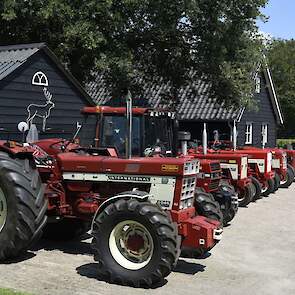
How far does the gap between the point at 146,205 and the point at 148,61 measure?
16.3m

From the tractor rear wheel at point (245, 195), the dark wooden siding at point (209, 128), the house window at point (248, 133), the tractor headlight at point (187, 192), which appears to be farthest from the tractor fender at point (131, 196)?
the house window at point (248, 133)

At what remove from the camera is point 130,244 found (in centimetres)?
632

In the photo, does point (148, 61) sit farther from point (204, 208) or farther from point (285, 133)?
point (285, 133)

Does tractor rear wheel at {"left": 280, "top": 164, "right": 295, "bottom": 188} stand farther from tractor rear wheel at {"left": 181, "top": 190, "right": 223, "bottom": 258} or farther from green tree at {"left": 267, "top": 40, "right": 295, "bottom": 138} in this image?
green tree at {"left": 267, "top": 40, "right": 295, "bottom": 138}

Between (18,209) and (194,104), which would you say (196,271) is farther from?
(194,104)

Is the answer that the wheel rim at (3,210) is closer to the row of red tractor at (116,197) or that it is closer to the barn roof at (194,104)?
the row of red tractor at (116,197)

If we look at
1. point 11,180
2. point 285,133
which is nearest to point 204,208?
point 11,180

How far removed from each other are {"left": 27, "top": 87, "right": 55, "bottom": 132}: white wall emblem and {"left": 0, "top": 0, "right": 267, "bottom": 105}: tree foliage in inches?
157

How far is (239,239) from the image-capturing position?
917cm

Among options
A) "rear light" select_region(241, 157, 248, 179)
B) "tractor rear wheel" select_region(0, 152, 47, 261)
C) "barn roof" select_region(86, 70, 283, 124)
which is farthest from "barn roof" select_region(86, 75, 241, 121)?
"tractor rear wheel" select_region(0, 152, 47, 261)

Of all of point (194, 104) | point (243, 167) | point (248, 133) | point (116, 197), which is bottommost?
point (116, 197)

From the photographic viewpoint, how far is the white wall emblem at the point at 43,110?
→ 1405 cm

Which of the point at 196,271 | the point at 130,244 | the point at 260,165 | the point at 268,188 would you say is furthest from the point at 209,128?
the point at 130,244

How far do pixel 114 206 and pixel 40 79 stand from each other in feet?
28.7
